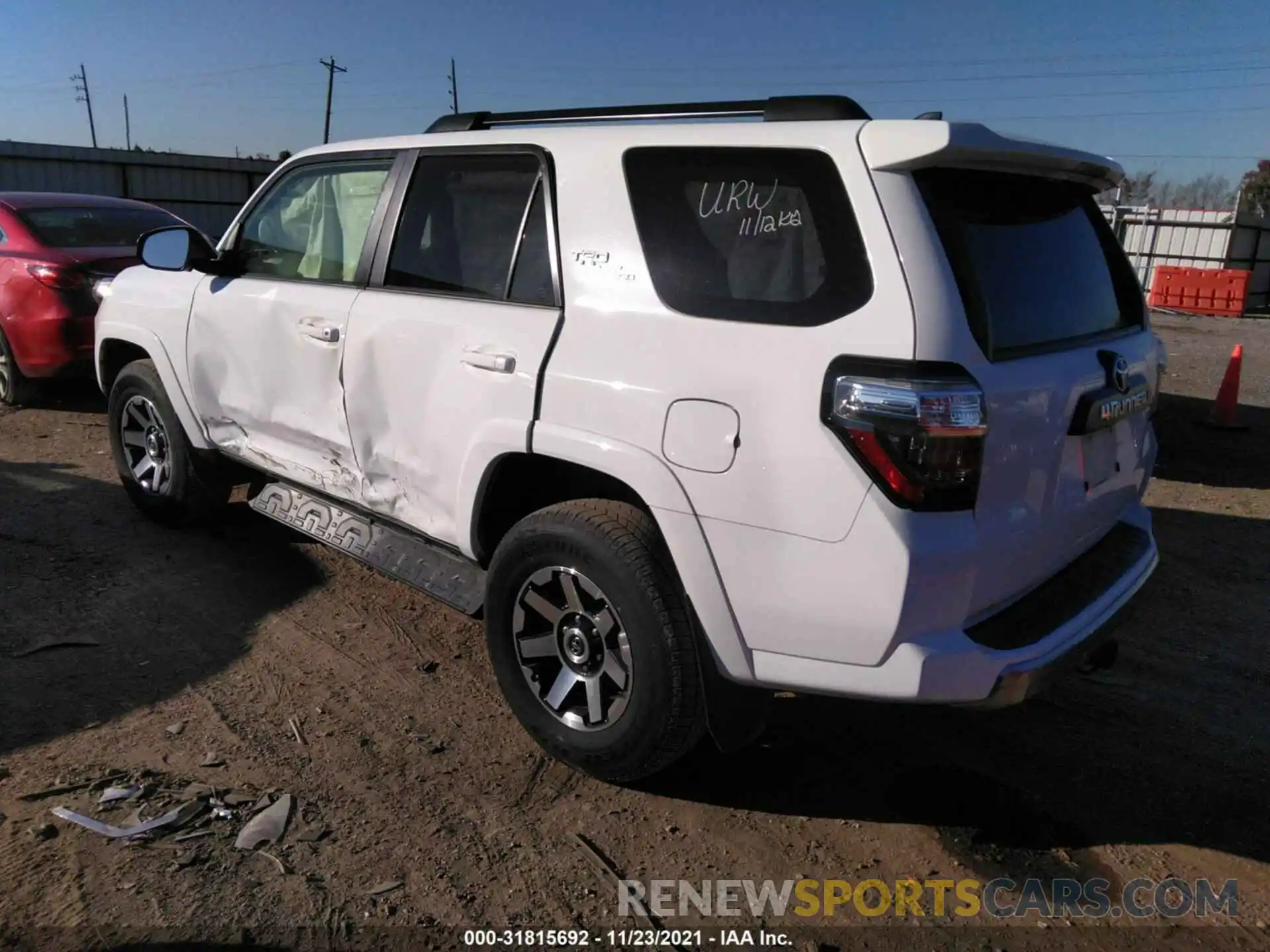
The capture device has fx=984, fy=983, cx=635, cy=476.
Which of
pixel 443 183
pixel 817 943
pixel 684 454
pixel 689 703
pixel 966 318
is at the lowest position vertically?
pixel 817 943

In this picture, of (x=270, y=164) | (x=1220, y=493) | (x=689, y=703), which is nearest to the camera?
(x=689, y=703)

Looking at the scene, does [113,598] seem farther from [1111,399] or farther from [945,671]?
[1111,399]

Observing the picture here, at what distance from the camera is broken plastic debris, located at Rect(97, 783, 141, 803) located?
9.69 feet

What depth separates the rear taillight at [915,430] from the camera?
232cm

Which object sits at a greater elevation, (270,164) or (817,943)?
(270,164)

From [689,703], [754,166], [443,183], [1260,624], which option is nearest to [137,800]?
[689,703]

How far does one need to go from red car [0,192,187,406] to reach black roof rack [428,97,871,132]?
4.08 metres

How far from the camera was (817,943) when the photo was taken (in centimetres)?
254

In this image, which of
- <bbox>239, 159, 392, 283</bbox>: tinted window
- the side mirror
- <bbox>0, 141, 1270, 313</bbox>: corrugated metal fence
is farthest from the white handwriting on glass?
<bbox>0, 141, 1270, 313</bbox>: corrugated metal fence

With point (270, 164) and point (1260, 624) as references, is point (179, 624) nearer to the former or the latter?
point (1260, 624)

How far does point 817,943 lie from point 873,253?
5.79 feet

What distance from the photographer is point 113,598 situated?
4383 millimetres

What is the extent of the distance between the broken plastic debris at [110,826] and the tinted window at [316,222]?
2.04 m

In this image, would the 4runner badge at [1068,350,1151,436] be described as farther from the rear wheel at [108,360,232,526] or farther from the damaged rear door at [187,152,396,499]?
the rear wheel at [108,360,232,526]
